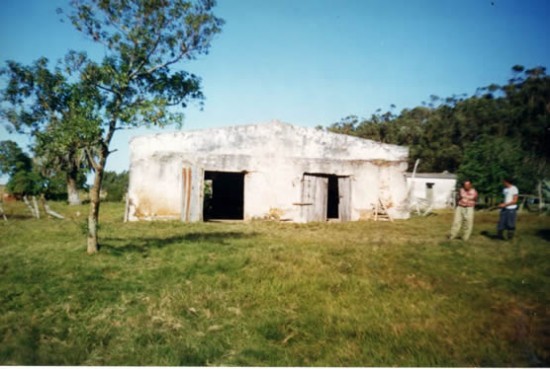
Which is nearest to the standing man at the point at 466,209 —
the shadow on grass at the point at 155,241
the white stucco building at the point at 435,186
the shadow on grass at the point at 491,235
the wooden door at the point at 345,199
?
the shadow on grass at the point at 491,235

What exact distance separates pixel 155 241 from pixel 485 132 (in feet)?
100

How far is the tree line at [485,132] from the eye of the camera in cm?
851

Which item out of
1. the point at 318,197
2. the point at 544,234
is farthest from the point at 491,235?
the point at 318,197

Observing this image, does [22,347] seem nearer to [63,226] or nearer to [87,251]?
[87,251]

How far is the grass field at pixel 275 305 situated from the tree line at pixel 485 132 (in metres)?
2.97

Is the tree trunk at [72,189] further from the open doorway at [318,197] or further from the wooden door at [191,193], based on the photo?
the open doorway at [318,197]

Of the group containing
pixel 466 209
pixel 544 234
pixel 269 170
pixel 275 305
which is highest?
pixel 269 170

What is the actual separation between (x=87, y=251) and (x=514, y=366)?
299 inches

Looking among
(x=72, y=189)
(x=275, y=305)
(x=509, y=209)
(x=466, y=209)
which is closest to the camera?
(x=275, y=305)

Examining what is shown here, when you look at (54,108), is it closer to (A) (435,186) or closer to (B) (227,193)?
(B) (227,193)

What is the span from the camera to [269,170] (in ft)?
48.2

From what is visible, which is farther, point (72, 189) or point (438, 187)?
point (438, 187)

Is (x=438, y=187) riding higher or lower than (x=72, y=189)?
higher

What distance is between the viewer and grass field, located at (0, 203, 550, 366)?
3.54 metres
